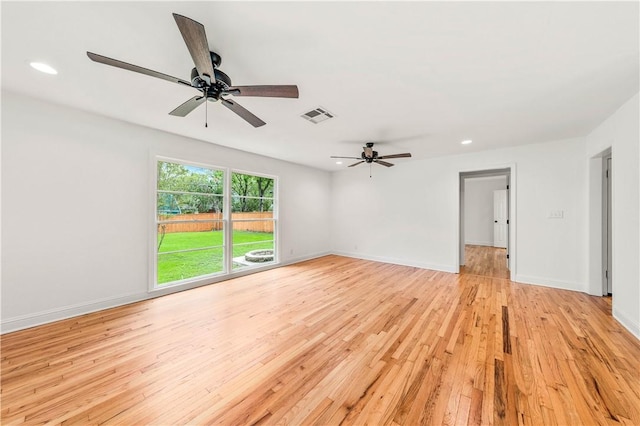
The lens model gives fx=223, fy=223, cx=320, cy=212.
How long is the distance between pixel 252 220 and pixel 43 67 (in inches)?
138

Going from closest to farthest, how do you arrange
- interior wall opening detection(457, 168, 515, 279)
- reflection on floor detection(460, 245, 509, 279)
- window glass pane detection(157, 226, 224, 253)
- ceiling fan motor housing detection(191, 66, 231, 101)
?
ceiling fan motor housing detection(191, 66, 231, 101), window glass pane detection(157, 226, 224, 253), reflection on floor detection(460, 245, 509, 279), interior wall opening detection(457, 168, 515, 279)

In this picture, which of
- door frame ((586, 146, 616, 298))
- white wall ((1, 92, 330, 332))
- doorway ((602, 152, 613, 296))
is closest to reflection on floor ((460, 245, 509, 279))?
door frame ((586, 146, 616, 298))

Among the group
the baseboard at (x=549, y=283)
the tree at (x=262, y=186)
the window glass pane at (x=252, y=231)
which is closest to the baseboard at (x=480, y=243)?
the baseboard at (x=549, y=283)

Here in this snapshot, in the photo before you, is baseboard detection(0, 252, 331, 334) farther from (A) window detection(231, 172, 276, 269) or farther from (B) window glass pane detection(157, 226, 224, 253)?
(A) window detection(231, 172, 276, 269)

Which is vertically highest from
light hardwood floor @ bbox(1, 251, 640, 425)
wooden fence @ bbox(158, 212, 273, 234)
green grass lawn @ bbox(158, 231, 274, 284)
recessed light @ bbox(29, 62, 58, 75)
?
recessed light @ bbox(29, 62, 58, 75)

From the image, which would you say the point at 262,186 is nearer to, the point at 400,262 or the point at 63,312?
the point at 63,312

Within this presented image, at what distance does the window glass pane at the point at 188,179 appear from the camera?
3.74 metres

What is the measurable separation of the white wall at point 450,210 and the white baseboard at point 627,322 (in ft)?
4.07

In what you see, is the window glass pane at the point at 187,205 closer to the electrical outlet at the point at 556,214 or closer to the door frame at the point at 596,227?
the electrical outlet at the point at 556,214

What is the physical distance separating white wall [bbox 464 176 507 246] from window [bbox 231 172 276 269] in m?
7.59

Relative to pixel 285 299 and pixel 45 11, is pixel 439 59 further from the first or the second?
pixel 285 299

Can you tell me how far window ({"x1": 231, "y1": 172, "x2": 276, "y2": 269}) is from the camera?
15.5 feet

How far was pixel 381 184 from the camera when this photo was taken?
20.1 ft

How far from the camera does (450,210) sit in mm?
5059
